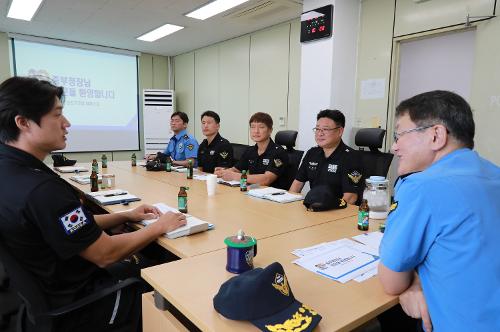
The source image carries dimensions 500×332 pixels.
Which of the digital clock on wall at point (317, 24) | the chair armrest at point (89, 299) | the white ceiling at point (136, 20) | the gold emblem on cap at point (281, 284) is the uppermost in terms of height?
the white ceiling at point (136, 20)

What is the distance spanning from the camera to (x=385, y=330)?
5.35ft

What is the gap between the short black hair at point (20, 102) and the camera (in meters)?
1.25

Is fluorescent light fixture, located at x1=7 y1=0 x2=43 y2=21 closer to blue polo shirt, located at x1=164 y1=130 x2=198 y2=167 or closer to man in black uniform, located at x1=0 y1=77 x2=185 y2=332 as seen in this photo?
blue polo shirt, located at x1=164 y1=130 x2=198 y2=167

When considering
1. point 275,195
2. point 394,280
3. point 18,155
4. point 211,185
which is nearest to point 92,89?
point 211,185

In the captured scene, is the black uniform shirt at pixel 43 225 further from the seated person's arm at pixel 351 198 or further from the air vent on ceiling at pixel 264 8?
the air vent on ceiling at pixel 264 8

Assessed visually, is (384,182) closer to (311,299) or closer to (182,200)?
(182,200)

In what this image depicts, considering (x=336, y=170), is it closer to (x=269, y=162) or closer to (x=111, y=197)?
(x=269, y=162)

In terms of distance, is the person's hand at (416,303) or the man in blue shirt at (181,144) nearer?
the person's hand at (416,303)

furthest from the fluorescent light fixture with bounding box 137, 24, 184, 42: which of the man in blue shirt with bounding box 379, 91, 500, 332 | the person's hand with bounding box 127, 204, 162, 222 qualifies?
the man in blue shirt with bounding box 379, 91, 500, 332

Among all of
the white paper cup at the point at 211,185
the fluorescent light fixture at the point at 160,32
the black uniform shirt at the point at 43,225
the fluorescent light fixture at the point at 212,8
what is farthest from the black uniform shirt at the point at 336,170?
the fluorescent light fixture at the point at 160,32

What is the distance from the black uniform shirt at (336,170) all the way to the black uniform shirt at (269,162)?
0.34 metres

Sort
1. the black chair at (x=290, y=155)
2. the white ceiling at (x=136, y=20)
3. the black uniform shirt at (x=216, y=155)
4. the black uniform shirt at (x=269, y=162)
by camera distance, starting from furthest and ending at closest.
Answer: the white ceiling at (x=136, y=20), the black uniform shirt at (x=216, y=155), the black chair at (x=290, y=155), the black uniform shirt at (x=269, y=162)

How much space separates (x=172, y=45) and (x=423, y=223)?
616 cm

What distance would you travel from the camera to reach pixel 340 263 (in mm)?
1277
